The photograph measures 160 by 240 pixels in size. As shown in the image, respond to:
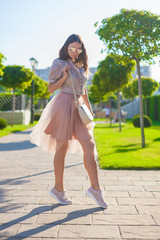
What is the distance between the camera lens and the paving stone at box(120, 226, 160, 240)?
2002mm

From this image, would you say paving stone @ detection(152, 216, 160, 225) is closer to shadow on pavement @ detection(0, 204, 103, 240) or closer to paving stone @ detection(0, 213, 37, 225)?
shadow on pavement @ detection(0, 204, 103, 240)

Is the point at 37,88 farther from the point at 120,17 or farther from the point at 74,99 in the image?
the point at 74,99

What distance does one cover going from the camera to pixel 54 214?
2469mm

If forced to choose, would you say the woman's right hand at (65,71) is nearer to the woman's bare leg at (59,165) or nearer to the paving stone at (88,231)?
the woman's bare leg at (59,165)

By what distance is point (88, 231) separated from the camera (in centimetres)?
209

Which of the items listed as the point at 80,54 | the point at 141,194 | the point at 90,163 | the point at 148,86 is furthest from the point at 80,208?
the point at 148,86

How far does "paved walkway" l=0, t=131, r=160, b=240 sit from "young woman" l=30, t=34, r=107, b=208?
22 cm

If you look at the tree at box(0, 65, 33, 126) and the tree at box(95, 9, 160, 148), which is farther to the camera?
the tree at box(0, 65, 33, 126)

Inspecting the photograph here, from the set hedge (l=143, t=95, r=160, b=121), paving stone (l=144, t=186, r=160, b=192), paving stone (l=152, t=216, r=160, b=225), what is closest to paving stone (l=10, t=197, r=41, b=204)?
paving stone (l=152, t=216, r=160, b=225)

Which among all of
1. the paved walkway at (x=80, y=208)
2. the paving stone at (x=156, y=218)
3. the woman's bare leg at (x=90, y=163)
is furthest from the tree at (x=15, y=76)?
the paving stone at (x=156, y=218)

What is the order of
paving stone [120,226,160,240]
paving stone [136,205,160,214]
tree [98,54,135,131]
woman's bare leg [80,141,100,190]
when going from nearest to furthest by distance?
1. paving stone [120,226,160,240]
2. paving stone [136,205,160,214]
3. woman's bare leg [80,141,100,190]
4. tree [98,54,135,131]

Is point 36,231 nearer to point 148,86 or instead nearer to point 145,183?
point 145,183

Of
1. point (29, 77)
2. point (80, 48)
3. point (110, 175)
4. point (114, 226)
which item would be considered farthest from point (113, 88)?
point (114, 226)

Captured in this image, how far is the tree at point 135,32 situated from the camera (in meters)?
6.96
